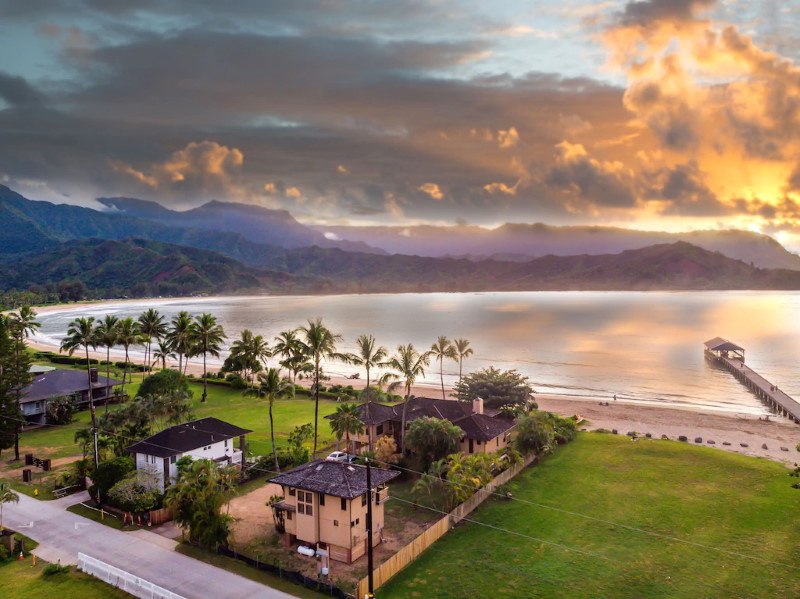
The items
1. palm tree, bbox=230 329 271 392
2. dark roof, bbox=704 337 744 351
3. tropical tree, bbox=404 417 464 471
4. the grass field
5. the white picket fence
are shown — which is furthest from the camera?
dark roof, bbox=704 337 744 351

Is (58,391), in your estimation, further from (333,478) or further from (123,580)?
(333,478)

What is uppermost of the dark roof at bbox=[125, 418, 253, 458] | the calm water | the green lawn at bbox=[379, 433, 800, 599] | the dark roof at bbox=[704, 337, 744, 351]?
the dark roof at bbox=[125, 418, 253, 458]

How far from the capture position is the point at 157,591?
23.0 m

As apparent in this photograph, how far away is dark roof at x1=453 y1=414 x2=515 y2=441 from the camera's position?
43562 mm

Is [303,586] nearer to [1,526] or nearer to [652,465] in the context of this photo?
[1,526]

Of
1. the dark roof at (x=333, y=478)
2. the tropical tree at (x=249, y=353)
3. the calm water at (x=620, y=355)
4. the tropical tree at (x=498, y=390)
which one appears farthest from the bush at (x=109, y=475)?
the calm water at (x=620, y=355)

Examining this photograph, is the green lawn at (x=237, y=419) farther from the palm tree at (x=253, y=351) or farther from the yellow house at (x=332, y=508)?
the yellow house at (x=332, y=508)

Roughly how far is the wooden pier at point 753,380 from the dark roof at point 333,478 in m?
65.9

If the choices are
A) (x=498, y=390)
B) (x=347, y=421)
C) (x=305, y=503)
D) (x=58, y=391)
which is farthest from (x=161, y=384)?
(x=305, y=503)

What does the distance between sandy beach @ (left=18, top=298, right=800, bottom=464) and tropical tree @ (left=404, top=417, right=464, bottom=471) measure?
27172 millimetres

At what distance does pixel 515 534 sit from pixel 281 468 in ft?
66.9

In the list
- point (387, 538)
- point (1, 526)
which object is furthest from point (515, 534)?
point (1, 526)

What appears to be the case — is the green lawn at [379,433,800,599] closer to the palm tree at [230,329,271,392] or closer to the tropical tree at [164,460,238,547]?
the tropical tree at [164,460,238,547]

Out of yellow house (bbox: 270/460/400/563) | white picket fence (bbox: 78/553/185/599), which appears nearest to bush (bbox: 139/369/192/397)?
white picket fence (bbox: 78/553/185/599)
